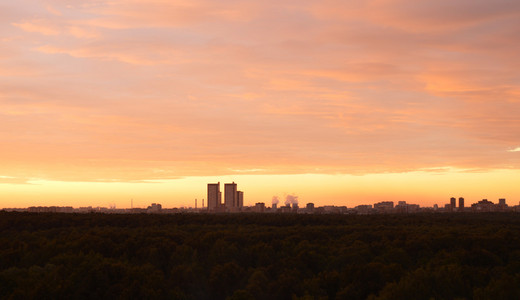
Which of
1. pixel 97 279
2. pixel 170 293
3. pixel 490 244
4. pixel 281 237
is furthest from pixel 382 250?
pixel 97 279

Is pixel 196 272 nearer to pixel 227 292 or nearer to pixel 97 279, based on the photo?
pixel 227 292

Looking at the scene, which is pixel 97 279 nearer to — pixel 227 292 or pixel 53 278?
pixel 53 278

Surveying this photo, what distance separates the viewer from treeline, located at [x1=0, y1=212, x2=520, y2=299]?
55.6 meters

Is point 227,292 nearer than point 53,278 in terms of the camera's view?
No

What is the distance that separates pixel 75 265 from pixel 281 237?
160 feet

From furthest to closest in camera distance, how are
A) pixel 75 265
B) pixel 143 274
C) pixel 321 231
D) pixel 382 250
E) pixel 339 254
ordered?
pixel 321 231, pixel 382 250, pixel 339 254, pixel 75 265, pixel 143 274

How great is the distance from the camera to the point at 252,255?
86.1 meters

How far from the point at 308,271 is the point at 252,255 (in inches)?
584

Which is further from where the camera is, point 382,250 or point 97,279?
point 382,250

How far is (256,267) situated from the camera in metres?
81.9

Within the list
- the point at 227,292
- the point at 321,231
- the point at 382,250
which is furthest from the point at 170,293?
the point at 321,231

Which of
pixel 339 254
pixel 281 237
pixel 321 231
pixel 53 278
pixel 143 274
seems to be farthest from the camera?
pixel 321 231

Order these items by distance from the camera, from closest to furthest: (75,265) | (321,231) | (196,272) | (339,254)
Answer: (75,265) → (196,272) → (339,254) → (321,231)

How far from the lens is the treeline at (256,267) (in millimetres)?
55625
